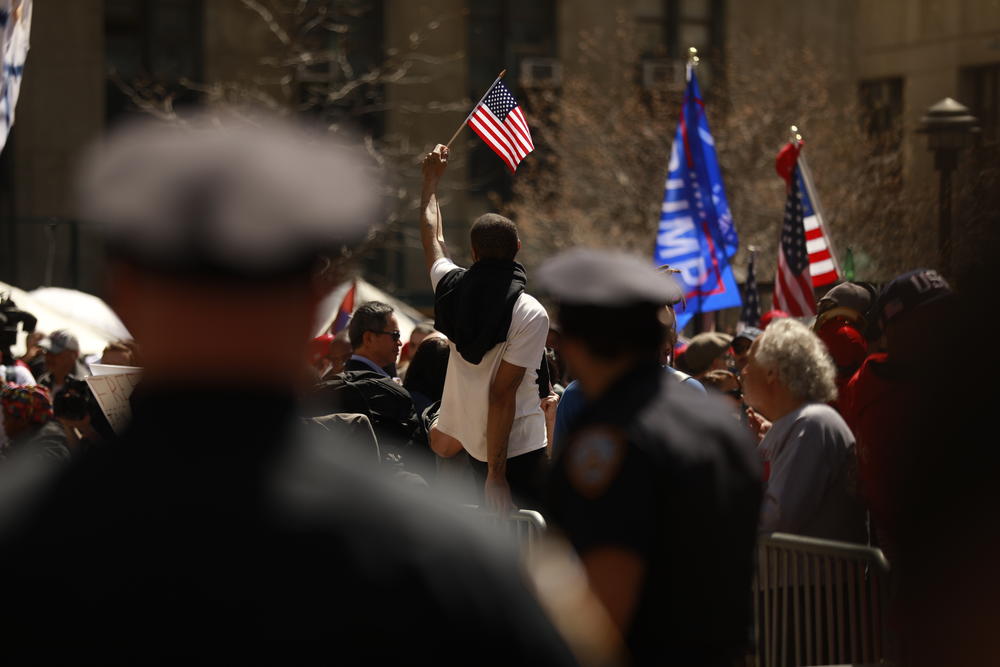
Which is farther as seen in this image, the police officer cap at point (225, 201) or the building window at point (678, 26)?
the building window at point (678, 26)

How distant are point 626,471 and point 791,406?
7.58ft

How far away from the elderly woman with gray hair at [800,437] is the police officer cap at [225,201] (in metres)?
3.67

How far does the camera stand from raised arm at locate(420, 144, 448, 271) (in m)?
6.59

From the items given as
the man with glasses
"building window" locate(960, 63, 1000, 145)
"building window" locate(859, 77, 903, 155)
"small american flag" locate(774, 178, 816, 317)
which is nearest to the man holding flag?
the man with glasses

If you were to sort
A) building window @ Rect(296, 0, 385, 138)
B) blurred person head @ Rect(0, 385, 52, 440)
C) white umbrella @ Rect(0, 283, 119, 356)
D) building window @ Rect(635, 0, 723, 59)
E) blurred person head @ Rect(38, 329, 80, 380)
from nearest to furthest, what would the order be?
blurred person head @ Rect(0, 385, 52, 440), blurred person head @ Rect(38, 329, 80, 380), white umbrella @ Rect(0, 283, 119, 356), building window @ Rect(296, 0, 385, 138), building window @ Rect(635, 0, 723, 59)

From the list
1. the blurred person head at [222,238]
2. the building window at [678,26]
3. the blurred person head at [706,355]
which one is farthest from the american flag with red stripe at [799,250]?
the building window at [678,26]

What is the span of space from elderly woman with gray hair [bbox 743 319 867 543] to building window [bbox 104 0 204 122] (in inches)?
956

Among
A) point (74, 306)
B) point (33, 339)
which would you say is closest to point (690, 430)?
point (33, 339)

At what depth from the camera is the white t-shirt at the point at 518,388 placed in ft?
20.6

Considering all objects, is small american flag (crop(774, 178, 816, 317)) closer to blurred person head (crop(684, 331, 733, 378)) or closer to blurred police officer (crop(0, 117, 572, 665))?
blurred person head (crop(684, 331, 733, 378))

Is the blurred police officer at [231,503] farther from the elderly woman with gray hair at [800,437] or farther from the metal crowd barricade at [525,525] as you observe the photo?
the metal crowd barricade at [525,525]

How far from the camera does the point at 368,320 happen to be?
7363mm

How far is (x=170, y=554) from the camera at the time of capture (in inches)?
52.9

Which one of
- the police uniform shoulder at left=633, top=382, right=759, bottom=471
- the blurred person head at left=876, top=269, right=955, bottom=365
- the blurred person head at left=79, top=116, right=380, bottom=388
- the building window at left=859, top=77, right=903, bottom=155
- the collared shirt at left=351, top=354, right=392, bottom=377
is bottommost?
the collared shirt at left=351, top=354, right=392, bottom=377
